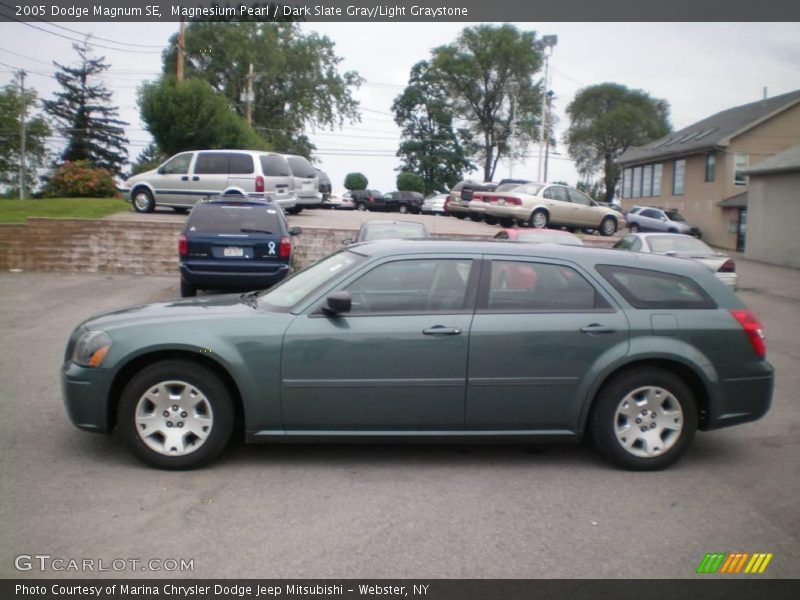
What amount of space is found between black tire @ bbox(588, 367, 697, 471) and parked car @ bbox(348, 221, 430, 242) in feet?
29.3

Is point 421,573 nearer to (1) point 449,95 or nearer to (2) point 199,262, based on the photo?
(2) point 199,262

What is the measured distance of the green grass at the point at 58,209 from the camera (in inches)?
778

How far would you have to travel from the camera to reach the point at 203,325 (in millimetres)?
5402

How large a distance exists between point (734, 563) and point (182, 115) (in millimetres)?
29716

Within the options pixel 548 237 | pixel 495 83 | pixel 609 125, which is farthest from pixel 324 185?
pixel 609 125

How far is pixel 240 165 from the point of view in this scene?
69.8ft

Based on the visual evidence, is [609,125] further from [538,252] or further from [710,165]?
[538,252]

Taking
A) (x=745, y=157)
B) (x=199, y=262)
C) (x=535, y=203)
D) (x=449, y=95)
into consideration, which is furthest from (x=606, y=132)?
(x=199, y=262)

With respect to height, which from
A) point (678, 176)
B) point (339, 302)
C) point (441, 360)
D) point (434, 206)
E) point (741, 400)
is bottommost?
point (741, 400)

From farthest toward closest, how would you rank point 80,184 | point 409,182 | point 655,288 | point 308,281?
1. point 409,182
2. point 80,184
3. point 308,281
4. point 655,288

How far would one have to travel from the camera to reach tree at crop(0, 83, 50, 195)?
70.3 m

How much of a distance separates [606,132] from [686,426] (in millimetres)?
72113

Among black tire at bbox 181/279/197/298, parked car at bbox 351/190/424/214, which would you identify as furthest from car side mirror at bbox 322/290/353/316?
parked car at bbox 351/190/424/214

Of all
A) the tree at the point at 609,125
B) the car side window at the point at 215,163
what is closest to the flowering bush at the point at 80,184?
the car side window at the point at 215,163
